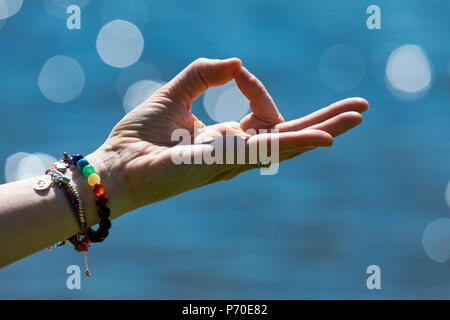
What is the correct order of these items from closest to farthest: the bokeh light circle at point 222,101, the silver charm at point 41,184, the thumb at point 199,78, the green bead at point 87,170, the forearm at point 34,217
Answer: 1. the forearm at point 34,217
2. the silver charm at point 41,184
3. the green bead at point 87,170
4. the thumb at point 199,78
5. the bokeh light circle at point 222,101

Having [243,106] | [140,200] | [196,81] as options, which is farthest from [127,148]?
[243,106]

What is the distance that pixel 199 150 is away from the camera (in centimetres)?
230

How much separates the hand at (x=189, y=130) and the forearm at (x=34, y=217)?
0.17 m

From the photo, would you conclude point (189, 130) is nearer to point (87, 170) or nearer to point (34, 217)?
point (87, 170)

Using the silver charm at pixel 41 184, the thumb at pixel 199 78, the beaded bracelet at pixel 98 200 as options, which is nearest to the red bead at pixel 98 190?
the beaded bracelet at pixel 98 200

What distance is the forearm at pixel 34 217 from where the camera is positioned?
2053 mm

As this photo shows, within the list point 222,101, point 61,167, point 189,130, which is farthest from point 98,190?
point 222,101

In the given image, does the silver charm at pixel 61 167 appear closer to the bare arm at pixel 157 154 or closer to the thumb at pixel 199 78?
A: the bare arm at pixel 157 154

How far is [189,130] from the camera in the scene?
262cm

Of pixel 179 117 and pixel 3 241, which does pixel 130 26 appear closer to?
pixel 179 117

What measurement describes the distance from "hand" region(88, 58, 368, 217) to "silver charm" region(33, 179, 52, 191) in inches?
9.9

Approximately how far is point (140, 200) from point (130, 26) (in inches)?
183

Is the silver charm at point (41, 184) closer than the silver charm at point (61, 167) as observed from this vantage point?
Yes

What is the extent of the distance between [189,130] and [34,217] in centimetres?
86
